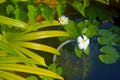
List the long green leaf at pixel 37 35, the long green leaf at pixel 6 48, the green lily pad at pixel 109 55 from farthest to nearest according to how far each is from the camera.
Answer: the green lily pad at pixel 109 55, the long green leaf at pixel 37 35, the long green leaf at pixel 6 48

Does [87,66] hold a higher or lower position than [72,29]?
lower

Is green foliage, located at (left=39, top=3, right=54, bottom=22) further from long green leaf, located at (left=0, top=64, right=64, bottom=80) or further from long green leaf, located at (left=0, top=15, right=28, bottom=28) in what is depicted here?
long green leaf, located at (left=0, top=64, right=64, bottom=80)

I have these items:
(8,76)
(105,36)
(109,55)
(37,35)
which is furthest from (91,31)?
(8,76)

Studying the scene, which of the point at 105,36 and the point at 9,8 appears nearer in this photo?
the point at 9,8

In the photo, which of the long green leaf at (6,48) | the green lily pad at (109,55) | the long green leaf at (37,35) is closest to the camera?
the long green leaf at (6,48)

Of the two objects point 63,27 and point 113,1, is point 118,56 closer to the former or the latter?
point 63,27

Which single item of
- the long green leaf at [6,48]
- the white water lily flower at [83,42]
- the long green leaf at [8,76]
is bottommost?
the long green leaf at [8,76]

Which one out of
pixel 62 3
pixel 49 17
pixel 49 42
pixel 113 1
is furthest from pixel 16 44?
pixel 113 1

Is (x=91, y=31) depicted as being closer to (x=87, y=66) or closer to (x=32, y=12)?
(x=87, y=66)

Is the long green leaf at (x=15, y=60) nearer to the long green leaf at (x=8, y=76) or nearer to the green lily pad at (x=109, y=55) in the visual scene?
the long green leaf at (x=8, y=76)

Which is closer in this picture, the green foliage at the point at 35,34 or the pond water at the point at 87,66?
the green foliage at the point at 35,34

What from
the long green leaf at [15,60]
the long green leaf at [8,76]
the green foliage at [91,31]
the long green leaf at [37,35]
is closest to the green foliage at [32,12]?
the long green leaf at [37,35]
